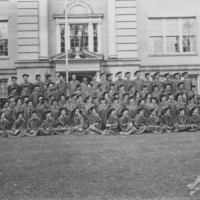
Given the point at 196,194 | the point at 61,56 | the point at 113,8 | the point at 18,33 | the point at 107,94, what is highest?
the point at 113,8

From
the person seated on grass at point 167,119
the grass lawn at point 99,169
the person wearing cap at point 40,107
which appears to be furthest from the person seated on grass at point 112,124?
the person wearing cap at point 40,107

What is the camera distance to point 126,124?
1497cm

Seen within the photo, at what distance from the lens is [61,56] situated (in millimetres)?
21203

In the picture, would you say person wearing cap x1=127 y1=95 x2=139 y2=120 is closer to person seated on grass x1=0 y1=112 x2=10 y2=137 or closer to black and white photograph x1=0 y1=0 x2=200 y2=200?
black and white photograph x1=0 y1=0 x2=200 y2=200

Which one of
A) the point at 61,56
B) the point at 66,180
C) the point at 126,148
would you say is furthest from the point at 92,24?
the point at 66,180

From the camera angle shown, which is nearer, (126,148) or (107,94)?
(126,148)

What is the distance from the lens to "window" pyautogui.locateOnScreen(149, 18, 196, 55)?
2278cm

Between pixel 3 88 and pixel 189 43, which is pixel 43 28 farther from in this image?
pixel 189 43

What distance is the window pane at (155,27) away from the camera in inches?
894

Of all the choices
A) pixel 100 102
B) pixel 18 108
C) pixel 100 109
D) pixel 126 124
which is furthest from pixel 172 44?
pixel 18 108

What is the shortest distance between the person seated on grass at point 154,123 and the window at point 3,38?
11261mm

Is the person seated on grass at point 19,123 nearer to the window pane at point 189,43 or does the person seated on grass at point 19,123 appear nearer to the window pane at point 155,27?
the window pane at point 155,27

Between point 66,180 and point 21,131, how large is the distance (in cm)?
670

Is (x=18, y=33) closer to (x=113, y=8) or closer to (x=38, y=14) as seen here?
(x=38, y=14)
